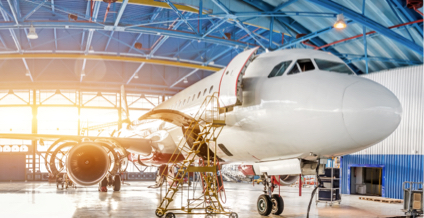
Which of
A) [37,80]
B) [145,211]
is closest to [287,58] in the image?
[145,211]

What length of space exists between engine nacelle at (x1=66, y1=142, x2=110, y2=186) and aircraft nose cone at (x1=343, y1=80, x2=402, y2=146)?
25.3 ft

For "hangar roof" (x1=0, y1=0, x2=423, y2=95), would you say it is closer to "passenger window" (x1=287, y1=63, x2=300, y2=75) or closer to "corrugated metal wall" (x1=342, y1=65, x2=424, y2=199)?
"corrugated metal wall" (x1=342, y1=65, x2=424, y2=199)

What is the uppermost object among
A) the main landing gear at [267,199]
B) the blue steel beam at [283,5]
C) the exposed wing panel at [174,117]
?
the blue steel beam at [283,5]

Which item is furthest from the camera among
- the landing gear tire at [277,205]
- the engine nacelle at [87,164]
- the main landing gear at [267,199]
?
the engine nacelle at [87,164]

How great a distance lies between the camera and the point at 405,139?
68.4ft

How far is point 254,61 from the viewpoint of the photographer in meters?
8.88

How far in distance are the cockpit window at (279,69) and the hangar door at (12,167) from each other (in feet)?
113

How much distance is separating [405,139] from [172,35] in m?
14.0

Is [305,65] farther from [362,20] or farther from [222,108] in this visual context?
[362,20]

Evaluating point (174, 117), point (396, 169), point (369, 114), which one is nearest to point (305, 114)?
point (369, 114)

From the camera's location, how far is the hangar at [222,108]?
7.42 m

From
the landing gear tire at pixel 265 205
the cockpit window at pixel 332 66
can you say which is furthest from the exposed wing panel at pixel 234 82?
the landing gear tire at pixel 265 205

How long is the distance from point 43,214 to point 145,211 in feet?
9.61

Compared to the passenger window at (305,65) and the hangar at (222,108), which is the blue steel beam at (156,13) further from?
the passenger window at (305,65)
